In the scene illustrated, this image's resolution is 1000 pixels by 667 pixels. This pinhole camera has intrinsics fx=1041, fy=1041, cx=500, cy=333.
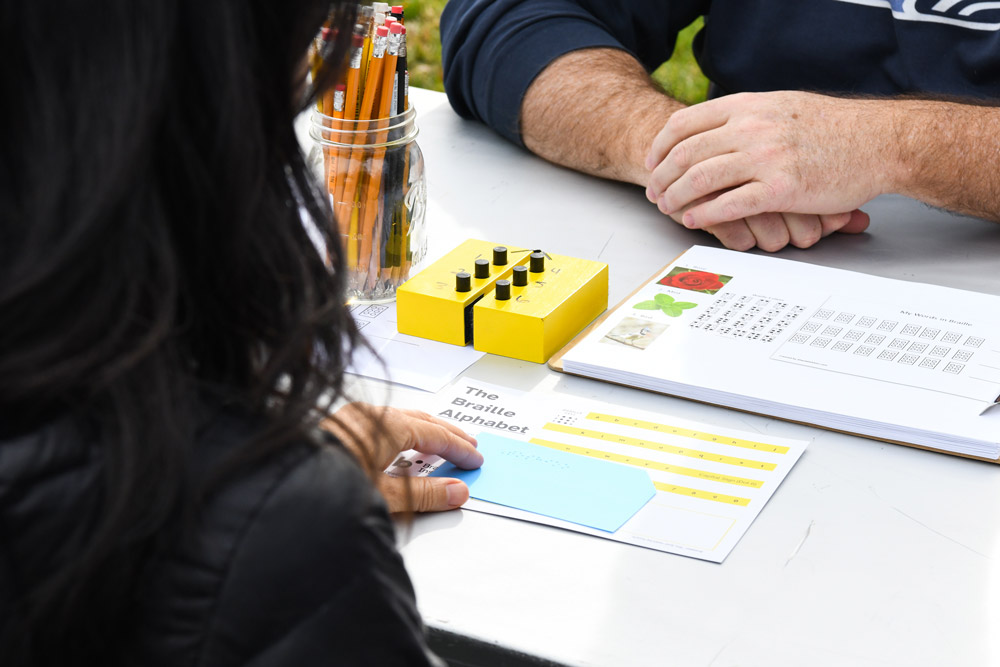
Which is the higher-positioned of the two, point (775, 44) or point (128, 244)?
point (128, 244)

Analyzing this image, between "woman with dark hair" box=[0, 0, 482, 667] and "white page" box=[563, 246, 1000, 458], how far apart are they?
1.66 ft

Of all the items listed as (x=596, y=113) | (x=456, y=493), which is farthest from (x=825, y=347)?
(x=596, y=113)

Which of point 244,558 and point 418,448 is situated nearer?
point 244,558

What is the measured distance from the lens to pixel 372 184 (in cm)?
106

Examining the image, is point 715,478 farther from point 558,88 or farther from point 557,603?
point 558,88

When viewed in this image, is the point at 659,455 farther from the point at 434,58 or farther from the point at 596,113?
the point at 434,58

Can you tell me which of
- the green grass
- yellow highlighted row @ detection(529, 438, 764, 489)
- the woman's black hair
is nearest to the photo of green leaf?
yellow highlighted row @ detection(529, 438, 764, 489)

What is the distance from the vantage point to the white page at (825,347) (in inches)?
34.9

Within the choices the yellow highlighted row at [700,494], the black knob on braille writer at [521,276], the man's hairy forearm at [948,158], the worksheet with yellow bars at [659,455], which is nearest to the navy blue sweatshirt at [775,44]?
the man's hairy forearm at [948,158]

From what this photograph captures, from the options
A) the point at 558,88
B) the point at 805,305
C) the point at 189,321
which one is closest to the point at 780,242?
the point at 805,305

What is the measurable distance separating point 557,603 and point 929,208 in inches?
34.8

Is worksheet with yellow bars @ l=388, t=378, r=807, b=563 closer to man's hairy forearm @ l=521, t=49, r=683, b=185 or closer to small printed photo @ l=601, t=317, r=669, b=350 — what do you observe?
small printed photo @ l=601, t=317, r=669, b=350

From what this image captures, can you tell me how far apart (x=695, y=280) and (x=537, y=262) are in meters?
0.18

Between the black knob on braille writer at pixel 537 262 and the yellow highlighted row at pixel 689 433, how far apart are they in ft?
0.69
